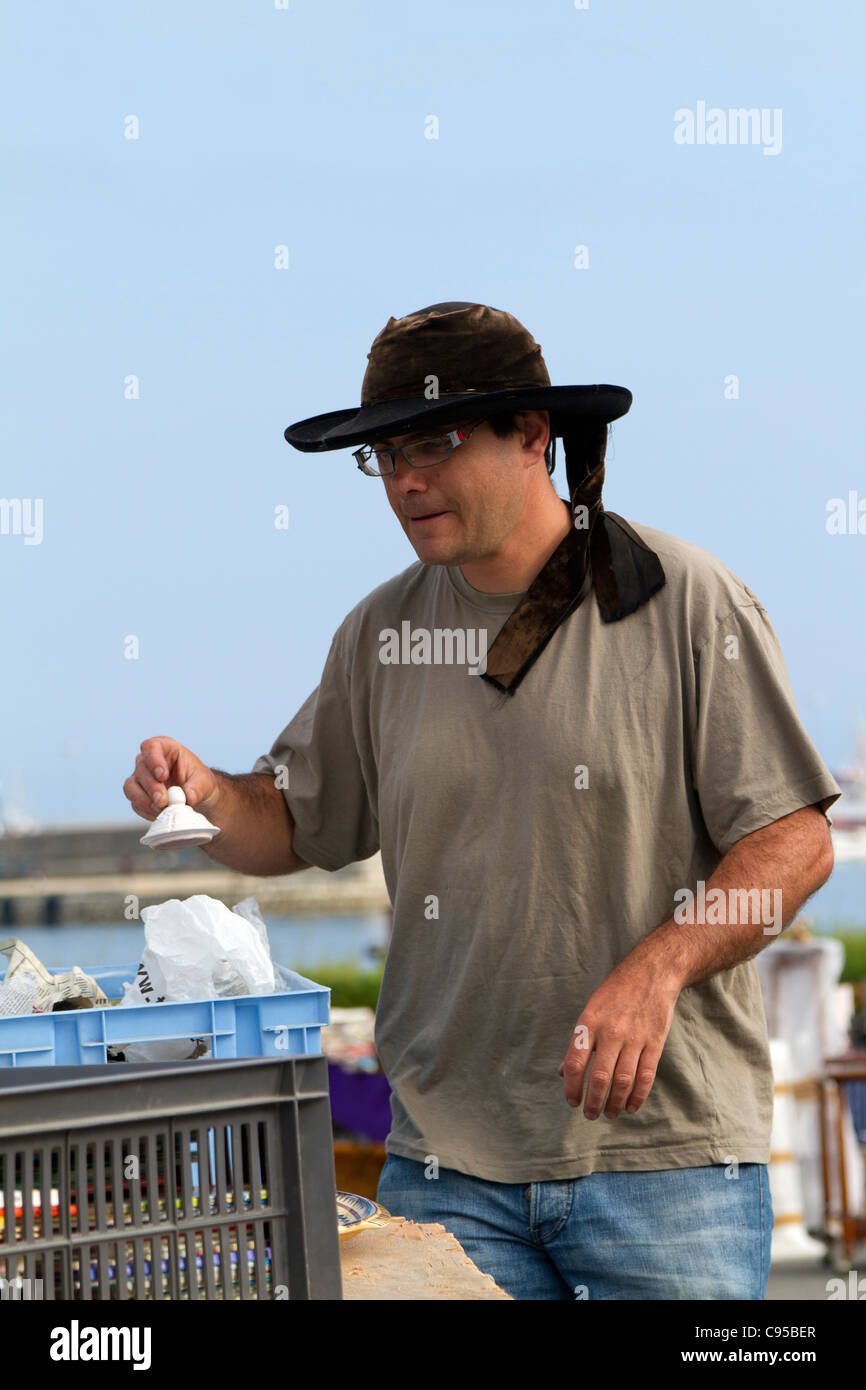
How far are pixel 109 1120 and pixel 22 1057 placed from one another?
1.40 ft

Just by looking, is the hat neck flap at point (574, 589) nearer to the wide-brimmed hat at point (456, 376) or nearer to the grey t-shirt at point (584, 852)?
the grey t-shirt at point (584, 852)

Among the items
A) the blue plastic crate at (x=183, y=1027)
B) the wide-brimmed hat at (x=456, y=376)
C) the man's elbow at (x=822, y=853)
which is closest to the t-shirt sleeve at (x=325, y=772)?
the wide-brimmed hat at (x=456, y=376)

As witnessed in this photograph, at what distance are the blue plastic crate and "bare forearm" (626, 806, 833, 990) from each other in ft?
1.53

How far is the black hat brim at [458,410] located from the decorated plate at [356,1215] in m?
0.98

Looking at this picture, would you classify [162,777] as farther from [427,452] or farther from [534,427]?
[534,427]

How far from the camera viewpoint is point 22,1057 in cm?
147

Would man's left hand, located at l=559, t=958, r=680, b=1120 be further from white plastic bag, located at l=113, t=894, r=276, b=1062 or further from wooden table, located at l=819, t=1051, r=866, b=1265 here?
wooden table, located at l=819, t=1051, r=866, b=1265

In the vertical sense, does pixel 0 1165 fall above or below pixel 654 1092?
above

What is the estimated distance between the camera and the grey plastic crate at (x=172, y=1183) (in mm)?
1074

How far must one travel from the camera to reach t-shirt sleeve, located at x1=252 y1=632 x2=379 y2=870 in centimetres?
239

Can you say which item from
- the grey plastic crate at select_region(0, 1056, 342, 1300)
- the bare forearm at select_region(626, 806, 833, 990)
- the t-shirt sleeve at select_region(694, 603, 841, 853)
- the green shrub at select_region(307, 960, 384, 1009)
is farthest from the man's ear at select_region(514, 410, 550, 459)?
the green shrub at select_region(307, 960, 384, 1009)

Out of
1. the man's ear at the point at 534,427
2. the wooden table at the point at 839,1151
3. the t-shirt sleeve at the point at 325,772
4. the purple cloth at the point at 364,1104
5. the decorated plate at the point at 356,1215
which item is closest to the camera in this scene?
the decorated plate at the point at 356,1215
